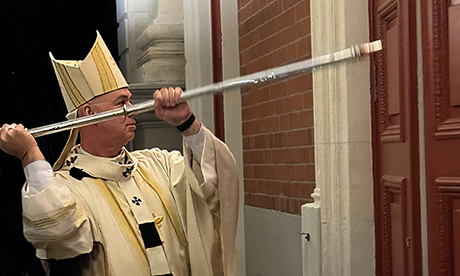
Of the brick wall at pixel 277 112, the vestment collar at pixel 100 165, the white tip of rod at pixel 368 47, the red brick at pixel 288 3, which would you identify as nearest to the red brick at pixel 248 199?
the brick wall at pixel 277 112

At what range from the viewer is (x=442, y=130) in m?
2.70

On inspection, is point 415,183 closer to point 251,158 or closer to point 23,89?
point 251,158

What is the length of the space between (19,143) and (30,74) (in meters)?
2.97

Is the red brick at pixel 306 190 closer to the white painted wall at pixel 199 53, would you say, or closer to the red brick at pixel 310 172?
the red brick at pixel 310 172

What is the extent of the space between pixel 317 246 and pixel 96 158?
1.30 meters

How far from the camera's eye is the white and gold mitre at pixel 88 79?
279cm

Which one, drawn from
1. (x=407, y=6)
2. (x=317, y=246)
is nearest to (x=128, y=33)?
(x=317, y=246)

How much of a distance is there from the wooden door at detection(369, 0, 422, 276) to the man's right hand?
146 centimetres

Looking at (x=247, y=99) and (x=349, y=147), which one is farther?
(x=247, y=99)

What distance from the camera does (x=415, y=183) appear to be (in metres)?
2.88

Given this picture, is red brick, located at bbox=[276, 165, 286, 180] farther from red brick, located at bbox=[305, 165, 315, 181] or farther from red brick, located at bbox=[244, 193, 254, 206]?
red brick, located at bbox=[244, 193, 254, 206]

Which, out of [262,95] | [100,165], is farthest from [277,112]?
[100,165]

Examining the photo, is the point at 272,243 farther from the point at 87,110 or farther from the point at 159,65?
the point at 87,110

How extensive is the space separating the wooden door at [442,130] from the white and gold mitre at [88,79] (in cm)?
120
